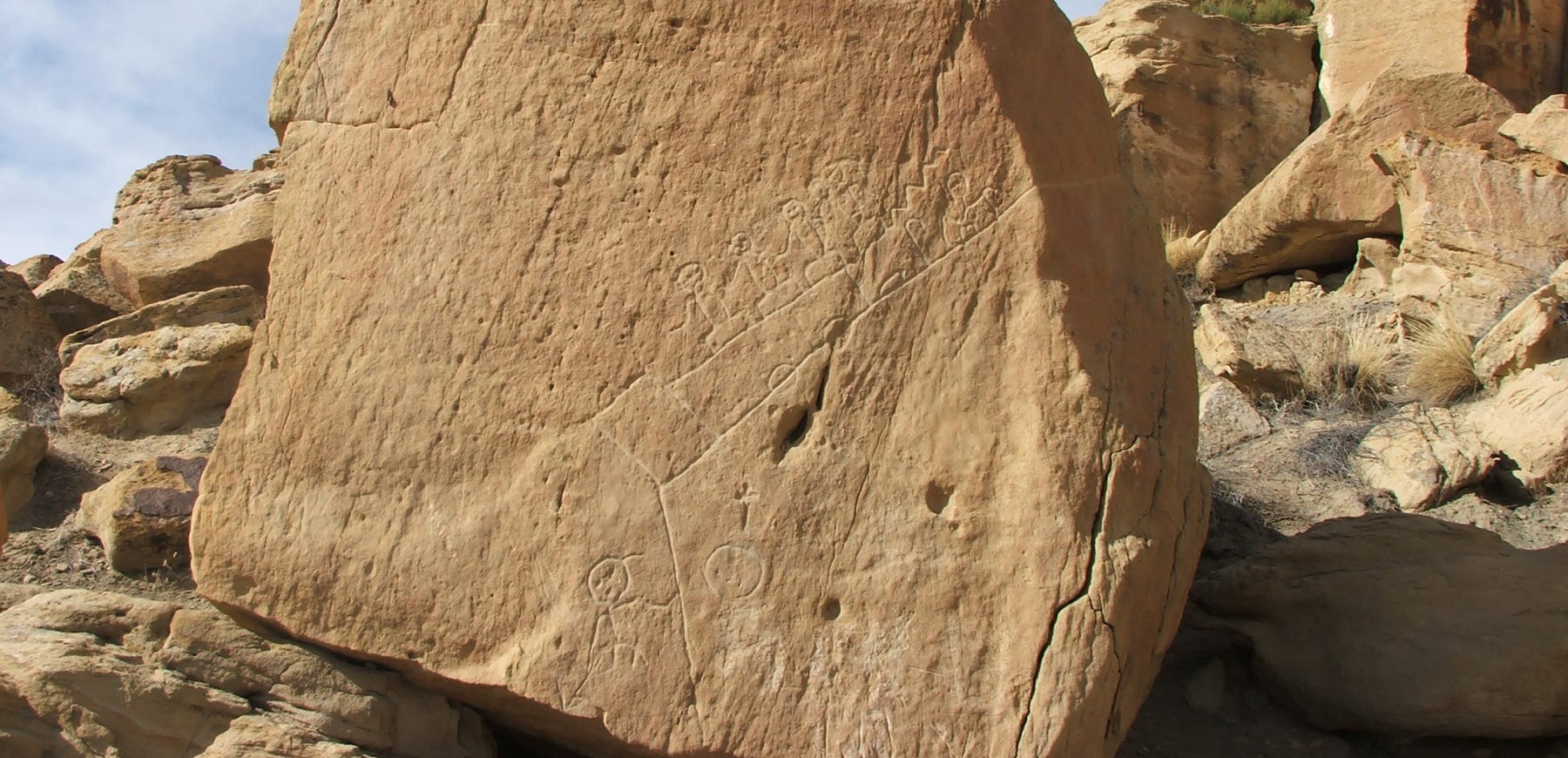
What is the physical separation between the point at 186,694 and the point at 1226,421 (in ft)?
13.5

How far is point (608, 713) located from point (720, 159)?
128 cm

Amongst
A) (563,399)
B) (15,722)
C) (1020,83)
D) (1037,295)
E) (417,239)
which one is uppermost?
(1020,83)

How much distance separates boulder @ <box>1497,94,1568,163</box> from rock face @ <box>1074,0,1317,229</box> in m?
2.02

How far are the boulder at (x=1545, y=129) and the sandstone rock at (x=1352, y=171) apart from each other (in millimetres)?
75

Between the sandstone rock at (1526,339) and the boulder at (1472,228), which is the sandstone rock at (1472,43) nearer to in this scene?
the boulder at (1472,228)

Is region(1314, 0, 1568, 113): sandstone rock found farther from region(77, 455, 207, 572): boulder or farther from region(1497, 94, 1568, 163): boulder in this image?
region(77, 455, 207, 572): boulder

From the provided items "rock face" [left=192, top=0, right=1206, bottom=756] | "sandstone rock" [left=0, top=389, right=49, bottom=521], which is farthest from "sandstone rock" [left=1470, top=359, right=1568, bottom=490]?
"sandstone rock" [left=0, top=389, right=49, bottom=521]

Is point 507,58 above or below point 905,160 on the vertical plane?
above

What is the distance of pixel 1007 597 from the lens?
264 cm

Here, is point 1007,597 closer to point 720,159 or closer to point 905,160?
point 905,160

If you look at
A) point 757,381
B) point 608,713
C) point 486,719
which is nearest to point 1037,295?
point 757,381

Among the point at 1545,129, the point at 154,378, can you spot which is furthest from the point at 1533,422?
the point at 154,378

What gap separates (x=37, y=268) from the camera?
631cm

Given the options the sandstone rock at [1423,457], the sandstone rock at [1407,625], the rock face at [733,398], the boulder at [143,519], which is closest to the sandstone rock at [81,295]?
the boulder at [143,519]
